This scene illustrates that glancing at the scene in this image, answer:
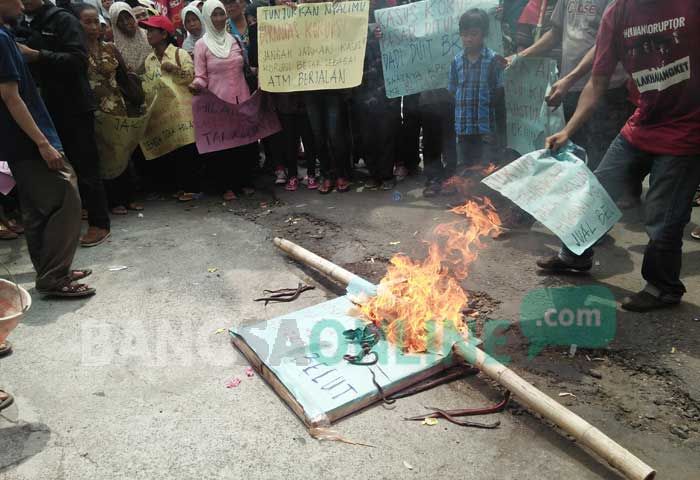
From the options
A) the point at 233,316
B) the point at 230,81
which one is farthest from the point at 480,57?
the point at 233,316

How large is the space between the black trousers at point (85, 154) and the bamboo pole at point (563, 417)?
4.32 meters

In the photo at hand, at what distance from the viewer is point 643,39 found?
3.41m

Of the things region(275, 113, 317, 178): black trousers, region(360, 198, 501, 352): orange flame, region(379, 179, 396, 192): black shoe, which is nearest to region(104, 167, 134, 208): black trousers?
region(275, 113, 317, 178): black trousers

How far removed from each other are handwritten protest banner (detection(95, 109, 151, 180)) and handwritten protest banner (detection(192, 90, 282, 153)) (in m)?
0.67

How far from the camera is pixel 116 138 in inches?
246

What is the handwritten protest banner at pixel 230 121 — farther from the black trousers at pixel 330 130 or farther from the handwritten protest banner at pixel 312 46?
the black trousers at pixel 330 130

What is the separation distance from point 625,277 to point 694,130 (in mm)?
1362

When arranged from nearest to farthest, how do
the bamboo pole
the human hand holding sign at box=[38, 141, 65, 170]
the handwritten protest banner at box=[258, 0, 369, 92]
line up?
the bamboo pole < the human hand holding sign at box=[38, 141, 65, 170] < the handwritten protest banner at box=[258, 0, 369, 92]

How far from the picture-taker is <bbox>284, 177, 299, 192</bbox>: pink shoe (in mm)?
7191

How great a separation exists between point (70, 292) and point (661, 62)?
15.4 feet

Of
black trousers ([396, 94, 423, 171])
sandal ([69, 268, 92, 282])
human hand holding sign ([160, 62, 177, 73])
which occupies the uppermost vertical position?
human hand holding sign ([160, 62, 177, 73])

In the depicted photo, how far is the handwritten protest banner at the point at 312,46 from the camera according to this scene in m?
6.36

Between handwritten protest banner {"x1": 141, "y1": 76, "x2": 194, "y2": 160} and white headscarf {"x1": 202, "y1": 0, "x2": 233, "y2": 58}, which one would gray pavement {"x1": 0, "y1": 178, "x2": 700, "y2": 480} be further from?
white headscarf {"x1": 202, "y1": 0, "x2": 233, "y2": 58}

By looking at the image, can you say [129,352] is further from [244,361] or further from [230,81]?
[230,81]
